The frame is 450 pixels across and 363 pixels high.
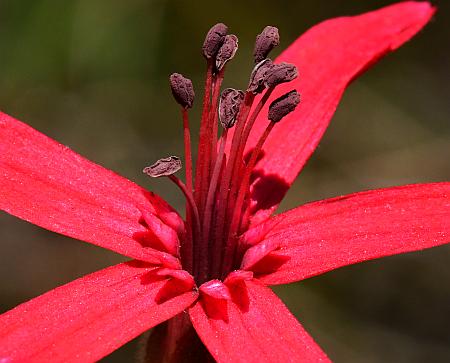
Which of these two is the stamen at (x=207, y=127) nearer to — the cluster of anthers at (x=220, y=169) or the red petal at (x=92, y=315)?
the cluster of anthers at (x=220, y=169)

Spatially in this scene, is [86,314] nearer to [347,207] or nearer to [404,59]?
[347,207]

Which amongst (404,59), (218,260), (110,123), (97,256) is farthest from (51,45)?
(218,260)

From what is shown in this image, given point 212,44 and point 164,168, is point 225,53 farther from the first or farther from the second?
point 164,168

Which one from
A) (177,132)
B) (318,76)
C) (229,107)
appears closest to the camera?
(229,107)

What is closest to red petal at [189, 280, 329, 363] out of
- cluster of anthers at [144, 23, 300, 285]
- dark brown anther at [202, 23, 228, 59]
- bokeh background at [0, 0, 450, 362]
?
cluster of anthers at [144, 23, 300, 285]

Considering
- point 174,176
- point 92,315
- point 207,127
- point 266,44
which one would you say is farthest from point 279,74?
point 92,315

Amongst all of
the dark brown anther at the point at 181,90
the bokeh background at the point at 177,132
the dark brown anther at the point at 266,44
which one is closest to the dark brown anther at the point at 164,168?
the dark brown anther at the point at 181,90
